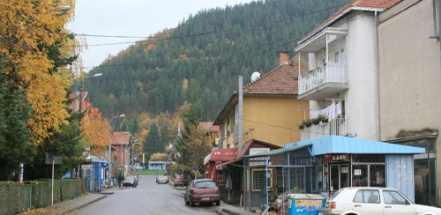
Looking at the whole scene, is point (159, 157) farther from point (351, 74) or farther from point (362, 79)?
point (362, 79)

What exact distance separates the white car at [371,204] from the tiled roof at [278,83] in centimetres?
1994

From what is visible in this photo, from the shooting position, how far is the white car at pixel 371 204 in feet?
50.9

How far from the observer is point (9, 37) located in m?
20.9

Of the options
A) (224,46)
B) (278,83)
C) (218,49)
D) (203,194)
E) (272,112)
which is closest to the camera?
(203,194)

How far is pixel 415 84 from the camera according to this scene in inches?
827

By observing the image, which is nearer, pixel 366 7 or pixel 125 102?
pixel 366 7

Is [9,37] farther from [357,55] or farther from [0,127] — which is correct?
[357,55]

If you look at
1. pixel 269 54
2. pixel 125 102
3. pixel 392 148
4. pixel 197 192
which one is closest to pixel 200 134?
pixel 269 54

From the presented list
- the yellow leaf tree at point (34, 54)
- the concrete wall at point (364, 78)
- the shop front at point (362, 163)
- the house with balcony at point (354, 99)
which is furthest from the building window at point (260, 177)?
the yellow leaf tree at point (34, 54)

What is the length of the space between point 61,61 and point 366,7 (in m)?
15.3

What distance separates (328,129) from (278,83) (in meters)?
9.46

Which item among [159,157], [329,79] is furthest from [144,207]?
[159,157]

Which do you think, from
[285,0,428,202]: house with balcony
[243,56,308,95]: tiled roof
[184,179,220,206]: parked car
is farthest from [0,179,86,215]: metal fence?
[243,56,308,95]: tiled roof

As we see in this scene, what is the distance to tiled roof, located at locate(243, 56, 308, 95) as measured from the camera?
1404 inches
